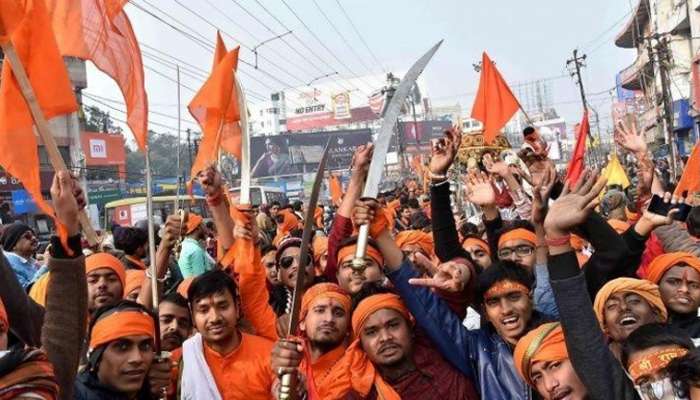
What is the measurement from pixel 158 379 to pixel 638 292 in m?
2.16

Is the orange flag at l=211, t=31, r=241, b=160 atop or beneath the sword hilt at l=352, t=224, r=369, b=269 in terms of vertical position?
atop

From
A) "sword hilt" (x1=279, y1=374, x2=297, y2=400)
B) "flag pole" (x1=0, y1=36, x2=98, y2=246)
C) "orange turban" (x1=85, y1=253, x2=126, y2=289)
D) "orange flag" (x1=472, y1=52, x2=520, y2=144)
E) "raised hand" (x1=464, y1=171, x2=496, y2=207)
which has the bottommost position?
"sword hilt" (x1=279, y1=374, x2=297, y2=400)

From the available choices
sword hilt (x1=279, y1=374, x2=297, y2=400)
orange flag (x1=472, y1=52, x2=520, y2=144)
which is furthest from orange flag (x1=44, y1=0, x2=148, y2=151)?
orange flag (x1=472, y1=52, x2=520, y2=144)

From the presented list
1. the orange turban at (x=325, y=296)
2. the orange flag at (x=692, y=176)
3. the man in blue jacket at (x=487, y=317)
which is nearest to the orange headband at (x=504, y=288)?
the man in blue jacket at (x=487, y=317)

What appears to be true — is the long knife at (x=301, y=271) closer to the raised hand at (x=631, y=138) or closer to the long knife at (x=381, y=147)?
the long knife at (x=381, y=147)

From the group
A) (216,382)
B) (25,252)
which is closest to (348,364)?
(216,382)

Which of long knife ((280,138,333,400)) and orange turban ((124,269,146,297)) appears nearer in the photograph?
long knife ((280,138,333,400))

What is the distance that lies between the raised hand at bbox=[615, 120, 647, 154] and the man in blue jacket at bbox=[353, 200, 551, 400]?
78.7 inches

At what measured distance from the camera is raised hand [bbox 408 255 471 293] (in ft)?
9.68

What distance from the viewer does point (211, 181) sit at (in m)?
3.72

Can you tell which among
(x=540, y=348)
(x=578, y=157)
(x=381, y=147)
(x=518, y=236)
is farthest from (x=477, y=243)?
(x=540, y=348)

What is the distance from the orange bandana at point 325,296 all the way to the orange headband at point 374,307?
285 millimetres

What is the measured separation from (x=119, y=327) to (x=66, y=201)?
2.50ft

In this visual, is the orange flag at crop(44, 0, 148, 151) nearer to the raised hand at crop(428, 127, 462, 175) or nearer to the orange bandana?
the orange bandana
